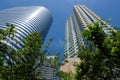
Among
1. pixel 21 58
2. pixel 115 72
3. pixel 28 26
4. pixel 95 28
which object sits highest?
pixel 28 26

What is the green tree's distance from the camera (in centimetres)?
2469

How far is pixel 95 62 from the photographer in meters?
25.4

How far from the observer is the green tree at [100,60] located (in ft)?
81.0

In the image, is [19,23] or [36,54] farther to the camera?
[19,23]

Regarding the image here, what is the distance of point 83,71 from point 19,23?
107 m

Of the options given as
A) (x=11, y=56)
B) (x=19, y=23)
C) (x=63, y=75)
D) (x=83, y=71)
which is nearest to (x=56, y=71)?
(x=63, y=75)

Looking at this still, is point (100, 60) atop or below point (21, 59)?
below

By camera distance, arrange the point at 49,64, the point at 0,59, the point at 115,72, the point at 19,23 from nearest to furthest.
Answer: the point at 0,59 → the point at 115,72 → the point at 49,64 → the point at 19,23

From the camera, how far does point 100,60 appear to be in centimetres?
2523

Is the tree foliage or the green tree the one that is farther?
the green tree

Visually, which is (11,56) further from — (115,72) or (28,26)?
(28,26)

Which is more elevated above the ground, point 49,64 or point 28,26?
point 28,26

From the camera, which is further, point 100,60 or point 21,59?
point 21,59

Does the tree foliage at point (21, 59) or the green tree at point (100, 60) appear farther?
the green tree at point (100, 60)
